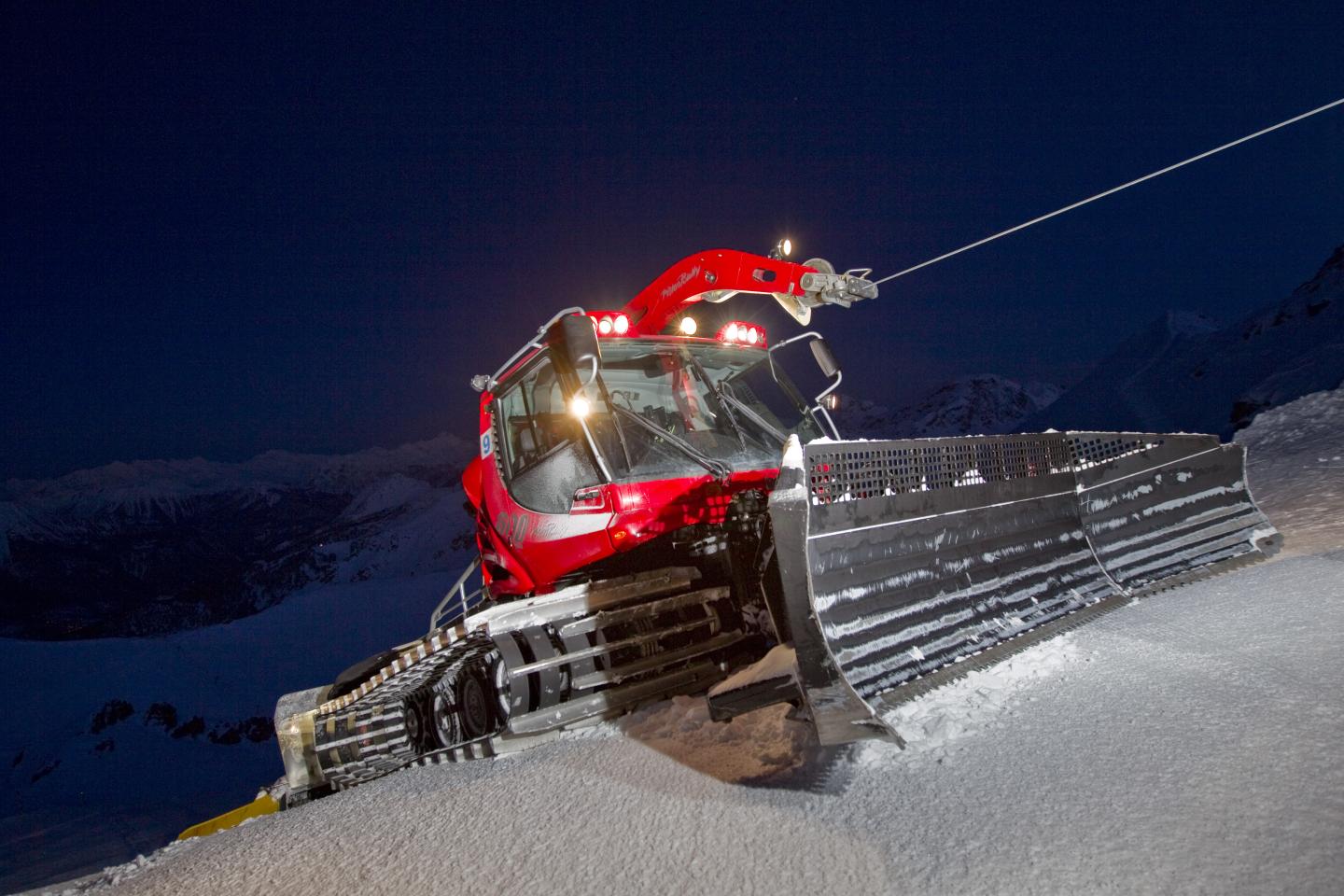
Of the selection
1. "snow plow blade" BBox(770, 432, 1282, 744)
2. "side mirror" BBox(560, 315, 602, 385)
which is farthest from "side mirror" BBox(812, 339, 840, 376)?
"side mirror" BBox(560, 315, 602, 385)

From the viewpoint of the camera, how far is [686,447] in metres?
4.82

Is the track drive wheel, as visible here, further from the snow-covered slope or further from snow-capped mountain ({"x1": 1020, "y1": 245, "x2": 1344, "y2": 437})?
snow-capped mountain ({"x1": 1020, "y1": 245, "x2": 1344, "y2": 437})

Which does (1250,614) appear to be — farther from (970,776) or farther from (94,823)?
(94,823)

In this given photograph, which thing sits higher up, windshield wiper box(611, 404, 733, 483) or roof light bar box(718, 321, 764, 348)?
roof light bar box(718, 321, 764, 348)

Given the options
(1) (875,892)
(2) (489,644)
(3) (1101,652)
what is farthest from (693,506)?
(1) (875,892)

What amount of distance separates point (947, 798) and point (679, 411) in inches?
138

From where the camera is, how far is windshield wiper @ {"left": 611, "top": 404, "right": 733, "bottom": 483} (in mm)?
4750

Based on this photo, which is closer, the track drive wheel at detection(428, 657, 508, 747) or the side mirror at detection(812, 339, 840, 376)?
the track drive wheel at detection(428, 657, 508, 747)

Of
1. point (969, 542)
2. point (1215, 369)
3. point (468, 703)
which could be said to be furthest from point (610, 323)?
point (1215, 369)

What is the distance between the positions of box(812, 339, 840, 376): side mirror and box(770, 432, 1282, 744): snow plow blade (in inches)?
67.8

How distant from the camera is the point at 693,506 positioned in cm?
464

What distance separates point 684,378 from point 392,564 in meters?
182

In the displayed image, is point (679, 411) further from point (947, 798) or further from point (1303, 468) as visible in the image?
point (1303, 468)

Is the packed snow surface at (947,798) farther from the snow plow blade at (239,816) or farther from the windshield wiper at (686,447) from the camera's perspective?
the windshield wiper at (686,447)
